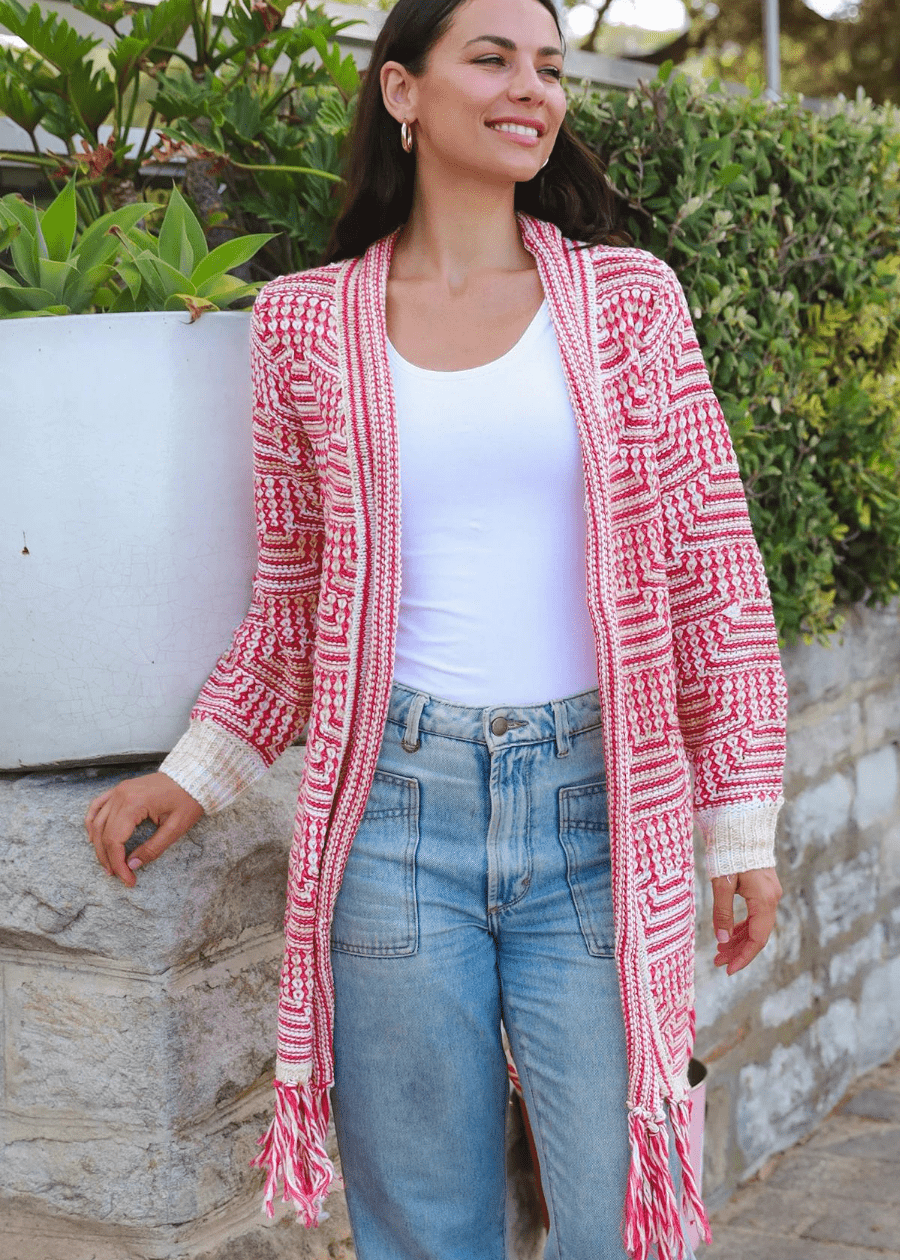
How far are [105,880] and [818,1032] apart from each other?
2403 millimetres

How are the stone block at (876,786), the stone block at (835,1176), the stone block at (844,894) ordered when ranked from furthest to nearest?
the stone block at (876,786) < the stone block at (844,894) < the stone block at (835,1176)

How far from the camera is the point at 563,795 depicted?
167 centimetres

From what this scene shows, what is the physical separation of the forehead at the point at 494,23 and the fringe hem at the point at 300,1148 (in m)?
1.33

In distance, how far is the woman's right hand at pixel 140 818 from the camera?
1.86 meters

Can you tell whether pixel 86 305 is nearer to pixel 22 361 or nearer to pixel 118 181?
pixel 22 361

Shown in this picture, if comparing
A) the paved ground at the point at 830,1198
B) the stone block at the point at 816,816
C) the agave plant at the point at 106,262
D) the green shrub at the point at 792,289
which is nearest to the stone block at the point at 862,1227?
the paved ground at the point at 830,1198

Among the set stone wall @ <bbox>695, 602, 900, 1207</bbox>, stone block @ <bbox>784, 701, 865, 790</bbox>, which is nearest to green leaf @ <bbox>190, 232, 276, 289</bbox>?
stone wall @ <bbox>695, 602, 900, 1207</bbox>

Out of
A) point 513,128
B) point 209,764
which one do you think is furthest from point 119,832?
point 513,128

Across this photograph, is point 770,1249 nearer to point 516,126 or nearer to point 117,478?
point 117,478

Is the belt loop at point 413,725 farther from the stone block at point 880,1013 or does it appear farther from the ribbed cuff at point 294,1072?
the stone block at point 880,1013

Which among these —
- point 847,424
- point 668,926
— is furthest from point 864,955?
point 668,926

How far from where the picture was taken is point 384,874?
170 cm

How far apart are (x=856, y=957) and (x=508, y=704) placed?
8.37 feet

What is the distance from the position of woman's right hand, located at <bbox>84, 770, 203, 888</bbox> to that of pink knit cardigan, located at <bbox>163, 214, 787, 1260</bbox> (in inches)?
7.8
